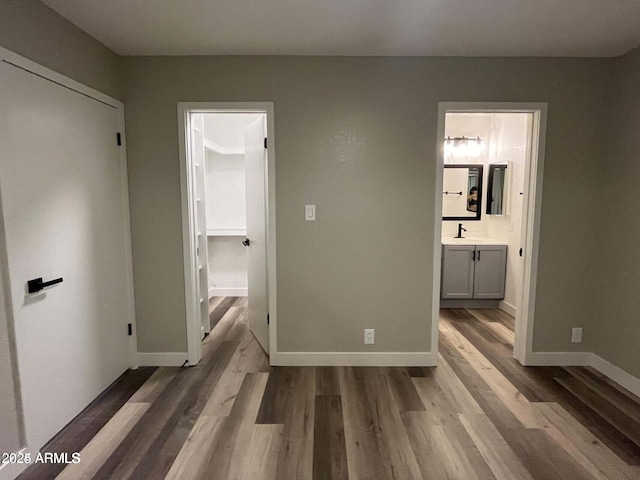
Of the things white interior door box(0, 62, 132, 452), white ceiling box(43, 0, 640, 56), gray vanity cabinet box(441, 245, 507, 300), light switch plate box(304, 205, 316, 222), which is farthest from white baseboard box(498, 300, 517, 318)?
white interior door box(0, 62, 132, 452)

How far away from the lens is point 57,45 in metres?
2.00

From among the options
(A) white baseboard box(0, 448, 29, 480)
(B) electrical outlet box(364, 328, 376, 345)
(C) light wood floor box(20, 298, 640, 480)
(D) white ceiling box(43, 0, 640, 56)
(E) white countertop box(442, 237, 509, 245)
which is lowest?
(C) light wood floor box(20, 298, 640, 480)

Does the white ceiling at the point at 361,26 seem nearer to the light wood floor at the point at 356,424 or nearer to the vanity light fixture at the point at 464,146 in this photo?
the vanity light fixture at the point at 464,146

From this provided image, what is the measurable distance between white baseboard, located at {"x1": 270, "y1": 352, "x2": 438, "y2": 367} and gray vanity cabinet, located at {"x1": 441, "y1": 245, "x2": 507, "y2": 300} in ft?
5.14

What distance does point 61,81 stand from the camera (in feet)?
6.63

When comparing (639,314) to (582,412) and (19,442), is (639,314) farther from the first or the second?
(19,442)

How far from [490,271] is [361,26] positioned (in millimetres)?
3255

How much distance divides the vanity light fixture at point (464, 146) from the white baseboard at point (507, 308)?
6.36ft

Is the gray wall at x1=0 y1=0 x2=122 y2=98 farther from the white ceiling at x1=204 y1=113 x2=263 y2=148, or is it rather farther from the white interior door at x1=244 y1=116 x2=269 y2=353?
the white ceiling at x1=204 y1=113 x2=263 y2=148

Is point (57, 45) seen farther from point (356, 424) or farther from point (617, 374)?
point (617, 374)

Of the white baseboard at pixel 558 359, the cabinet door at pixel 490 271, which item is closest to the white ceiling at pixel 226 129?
the cabinet door at pixel 490 271

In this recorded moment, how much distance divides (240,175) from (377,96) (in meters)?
2.66

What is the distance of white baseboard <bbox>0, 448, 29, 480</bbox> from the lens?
1.67 metres

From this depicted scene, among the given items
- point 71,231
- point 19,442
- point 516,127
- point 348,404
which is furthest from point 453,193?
point 19,442
